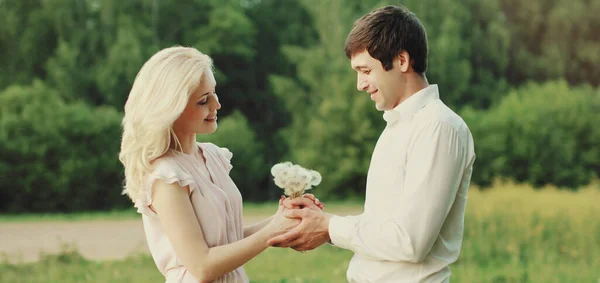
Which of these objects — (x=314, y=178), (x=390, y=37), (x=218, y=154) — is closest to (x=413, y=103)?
(x=390, y=37)

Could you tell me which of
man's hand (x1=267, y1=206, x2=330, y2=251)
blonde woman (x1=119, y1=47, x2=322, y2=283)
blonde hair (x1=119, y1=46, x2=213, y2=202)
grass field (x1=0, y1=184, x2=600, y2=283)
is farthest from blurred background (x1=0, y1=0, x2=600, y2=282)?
blonde hair (x1=119, y1=46, x2=213, y2=202)

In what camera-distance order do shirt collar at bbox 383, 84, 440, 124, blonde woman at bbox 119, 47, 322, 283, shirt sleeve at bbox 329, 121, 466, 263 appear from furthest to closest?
1. shirt collar at bbox 383, 84, 440, 124
2. blonde woman at bbox 119, 47, 322, 283
3. shirt sleeve at bbox 329, 121, 466, 263

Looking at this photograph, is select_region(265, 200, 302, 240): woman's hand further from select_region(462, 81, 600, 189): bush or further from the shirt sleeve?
select_region(462, 81, 600, 189): bush

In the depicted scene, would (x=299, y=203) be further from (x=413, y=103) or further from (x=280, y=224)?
(x=413, y=103)

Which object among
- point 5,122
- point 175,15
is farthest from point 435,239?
point 175,15

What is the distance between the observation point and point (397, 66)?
9.87 ft

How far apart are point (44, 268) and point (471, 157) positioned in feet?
27.0

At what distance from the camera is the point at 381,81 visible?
119 inches

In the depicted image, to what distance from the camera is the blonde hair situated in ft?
9.36

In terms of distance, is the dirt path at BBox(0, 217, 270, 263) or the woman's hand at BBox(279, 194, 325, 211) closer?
the woman's hand at BBox(279, 194, 325, 211)

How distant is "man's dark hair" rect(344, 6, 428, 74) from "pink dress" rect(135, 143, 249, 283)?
0.83m

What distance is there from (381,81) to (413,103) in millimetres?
160

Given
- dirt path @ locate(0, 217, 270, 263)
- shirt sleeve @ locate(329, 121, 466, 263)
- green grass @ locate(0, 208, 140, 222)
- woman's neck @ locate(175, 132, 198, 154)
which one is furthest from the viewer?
green grass @ locate(0, 208, 140, 222)

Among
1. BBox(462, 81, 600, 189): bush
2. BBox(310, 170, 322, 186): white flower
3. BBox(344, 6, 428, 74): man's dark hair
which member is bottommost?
BBox(462, 81, 600, 189): bush
